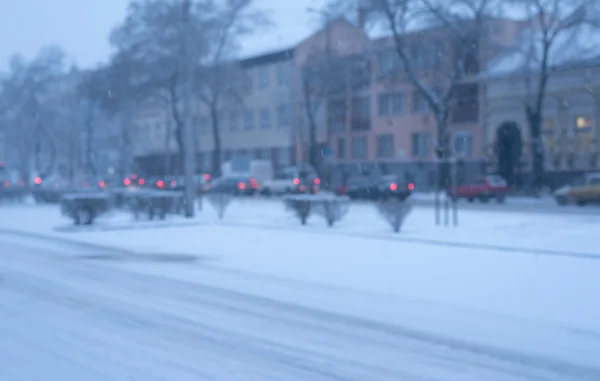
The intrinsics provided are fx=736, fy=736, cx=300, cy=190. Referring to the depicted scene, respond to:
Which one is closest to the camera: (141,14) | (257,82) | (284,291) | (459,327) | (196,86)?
(459,327)

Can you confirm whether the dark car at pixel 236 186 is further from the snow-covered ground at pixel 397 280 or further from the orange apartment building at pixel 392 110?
the snow-covered ground at pixel 397 280

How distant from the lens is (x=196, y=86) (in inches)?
1986

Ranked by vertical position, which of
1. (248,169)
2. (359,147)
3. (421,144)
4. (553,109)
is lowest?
(248,169)

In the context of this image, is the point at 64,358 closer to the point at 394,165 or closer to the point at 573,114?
the point at 573,114

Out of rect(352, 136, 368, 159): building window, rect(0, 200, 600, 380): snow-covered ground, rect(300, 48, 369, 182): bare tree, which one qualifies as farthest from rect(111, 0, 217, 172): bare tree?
rect(0, 200, 600, 380): snow-covered ground

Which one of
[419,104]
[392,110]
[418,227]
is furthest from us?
[392,110]

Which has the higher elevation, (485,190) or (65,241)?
(485,190)

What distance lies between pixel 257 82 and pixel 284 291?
5563cm

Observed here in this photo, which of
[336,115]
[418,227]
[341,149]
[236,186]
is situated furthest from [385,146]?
[418,227]

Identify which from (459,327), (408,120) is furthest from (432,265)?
(408,120)

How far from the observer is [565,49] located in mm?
40344

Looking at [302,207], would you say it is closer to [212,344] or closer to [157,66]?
[212,344]

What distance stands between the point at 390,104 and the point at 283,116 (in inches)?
440

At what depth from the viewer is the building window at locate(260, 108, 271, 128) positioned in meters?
64.9
